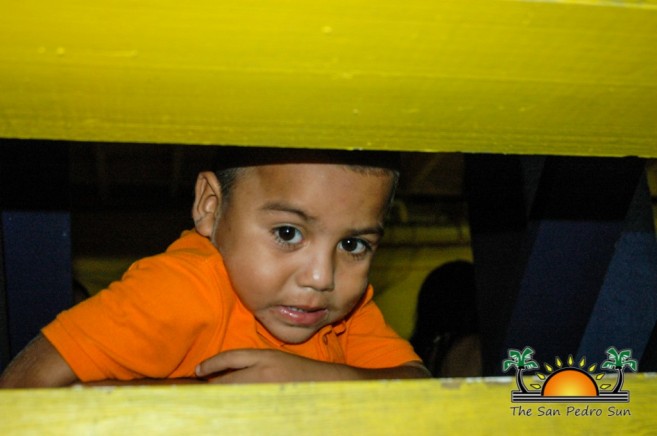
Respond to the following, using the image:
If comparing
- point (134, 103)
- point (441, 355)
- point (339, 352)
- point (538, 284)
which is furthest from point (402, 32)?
point (441, 355)

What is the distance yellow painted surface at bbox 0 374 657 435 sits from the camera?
1.45ft

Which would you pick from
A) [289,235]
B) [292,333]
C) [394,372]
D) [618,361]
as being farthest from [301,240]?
[618,361]

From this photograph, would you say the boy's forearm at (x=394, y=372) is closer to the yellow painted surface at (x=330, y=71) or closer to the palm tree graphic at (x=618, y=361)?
the palm tree graphic at (x=618, y=361)

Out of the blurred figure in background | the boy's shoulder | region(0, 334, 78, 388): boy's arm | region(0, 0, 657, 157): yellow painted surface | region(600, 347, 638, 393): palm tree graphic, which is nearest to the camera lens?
region(0, 0, 657, 157): yellow painted surface

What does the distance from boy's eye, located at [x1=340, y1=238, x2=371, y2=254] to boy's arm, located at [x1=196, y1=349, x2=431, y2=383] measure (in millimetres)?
163

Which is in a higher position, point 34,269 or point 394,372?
point 34,269

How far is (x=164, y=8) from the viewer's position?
0.38 meters

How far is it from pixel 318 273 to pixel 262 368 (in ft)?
0.47

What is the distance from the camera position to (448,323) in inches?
83.6

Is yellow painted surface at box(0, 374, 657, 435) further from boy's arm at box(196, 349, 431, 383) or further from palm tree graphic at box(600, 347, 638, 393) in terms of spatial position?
palm tree graphic at box(600, 347, 638, 393)

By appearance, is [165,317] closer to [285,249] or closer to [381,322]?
[285,249]

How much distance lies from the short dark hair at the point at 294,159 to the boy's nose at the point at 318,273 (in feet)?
0.42

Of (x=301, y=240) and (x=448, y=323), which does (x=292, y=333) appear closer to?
(x=301, y=240)

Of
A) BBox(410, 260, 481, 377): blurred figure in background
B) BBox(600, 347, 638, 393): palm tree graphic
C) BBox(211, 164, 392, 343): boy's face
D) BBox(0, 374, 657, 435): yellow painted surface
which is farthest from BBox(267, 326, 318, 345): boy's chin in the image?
BBox(410, 260, 481, 377): blurred figure in background
